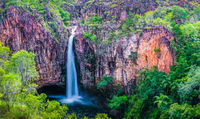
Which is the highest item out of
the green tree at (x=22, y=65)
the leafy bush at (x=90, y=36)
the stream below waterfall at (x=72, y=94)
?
the leafy bush at (x=90, y=36)

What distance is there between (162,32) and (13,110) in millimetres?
17019

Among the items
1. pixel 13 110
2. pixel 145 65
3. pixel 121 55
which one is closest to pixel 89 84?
pixel 121 55

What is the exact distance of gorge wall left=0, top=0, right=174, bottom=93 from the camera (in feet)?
71.4

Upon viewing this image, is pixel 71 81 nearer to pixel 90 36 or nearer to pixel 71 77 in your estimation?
pixel 71 77

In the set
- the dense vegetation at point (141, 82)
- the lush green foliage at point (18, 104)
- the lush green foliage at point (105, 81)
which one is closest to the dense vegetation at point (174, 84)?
the dense vegetation at point (141, 82)

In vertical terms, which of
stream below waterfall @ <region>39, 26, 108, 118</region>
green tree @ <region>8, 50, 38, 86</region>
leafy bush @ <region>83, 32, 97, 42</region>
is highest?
leafy bush @ <region>83, 32, 97, 42</region>

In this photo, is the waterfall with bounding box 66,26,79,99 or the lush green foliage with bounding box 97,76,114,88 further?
the waterfall with bounding box 66,26,79,99

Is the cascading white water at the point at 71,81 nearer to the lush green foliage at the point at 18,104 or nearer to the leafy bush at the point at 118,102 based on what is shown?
the leafy bush at the point at 118,102

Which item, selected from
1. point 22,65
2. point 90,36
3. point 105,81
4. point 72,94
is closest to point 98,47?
point 90,36

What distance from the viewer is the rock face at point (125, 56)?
21.0 metres

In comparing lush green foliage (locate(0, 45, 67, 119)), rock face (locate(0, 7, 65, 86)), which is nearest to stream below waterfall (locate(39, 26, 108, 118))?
rock face (locate(0, 7, 65, 86))

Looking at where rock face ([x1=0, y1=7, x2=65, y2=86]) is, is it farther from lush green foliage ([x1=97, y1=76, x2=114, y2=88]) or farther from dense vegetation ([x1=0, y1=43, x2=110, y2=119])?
dense vegetation ([x1=0, y1=43, x2=110, y2=119])

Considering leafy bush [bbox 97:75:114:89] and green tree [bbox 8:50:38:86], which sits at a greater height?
green tree [bbox 8:50:38:86]

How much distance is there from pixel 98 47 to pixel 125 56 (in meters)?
4.99
